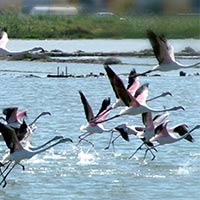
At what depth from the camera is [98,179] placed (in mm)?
13086

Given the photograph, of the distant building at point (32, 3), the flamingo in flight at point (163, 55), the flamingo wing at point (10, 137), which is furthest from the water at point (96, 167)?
the distant building at point (32, 3)

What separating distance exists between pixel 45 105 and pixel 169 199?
1146 centimetres

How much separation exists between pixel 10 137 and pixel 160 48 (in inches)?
73.6

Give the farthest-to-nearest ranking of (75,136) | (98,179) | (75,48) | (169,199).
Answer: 1. (75,48)
2. (75,136)
3. (98,179)
4. (169,199)

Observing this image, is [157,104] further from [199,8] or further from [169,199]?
[199,8]

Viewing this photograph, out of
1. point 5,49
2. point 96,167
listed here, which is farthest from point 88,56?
point 5,49

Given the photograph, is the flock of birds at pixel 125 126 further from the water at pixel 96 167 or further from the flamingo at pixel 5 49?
the water at pixel 96 167

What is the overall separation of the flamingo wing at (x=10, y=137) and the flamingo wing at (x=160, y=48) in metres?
1.73

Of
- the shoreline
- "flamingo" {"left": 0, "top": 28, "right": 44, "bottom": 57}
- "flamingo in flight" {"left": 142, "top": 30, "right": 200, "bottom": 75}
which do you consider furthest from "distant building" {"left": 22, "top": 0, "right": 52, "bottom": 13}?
the shoreline

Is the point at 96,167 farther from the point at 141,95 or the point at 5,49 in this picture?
the point at 5,49

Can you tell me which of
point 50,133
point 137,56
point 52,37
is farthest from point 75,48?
point 50,133

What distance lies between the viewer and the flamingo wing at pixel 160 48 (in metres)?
11.7

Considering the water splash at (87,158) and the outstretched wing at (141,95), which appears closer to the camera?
the outstretched wing at (141,95)

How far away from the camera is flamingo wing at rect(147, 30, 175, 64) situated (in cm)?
1168
